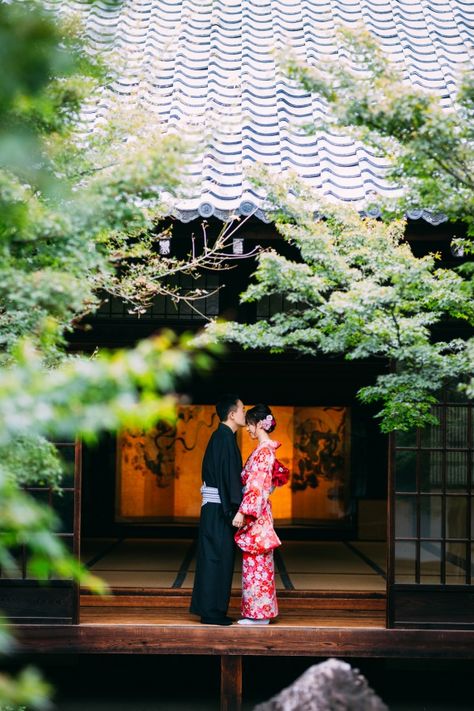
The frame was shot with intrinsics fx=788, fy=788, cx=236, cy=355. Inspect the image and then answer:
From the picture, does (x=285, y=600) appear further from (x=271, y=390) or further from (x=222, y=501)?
(x=271, y=390)

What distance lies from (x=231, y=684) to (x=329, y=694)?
10.5 feet

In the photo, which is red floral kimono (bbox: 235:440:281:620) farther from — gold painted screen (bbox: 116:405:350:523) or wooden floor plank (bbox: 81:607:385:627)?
gold painted screen (bbox: 116:405:350:523)

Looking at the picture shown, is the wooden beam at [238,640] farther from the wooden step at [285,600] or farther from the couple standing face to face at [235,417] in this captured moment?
the couple standing face to face at [235,417]

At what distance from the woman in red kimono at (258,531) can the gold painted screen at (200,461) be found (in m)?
5.90

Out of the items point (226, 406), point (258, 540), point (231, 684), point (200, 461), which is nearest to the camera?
point (231, 684)

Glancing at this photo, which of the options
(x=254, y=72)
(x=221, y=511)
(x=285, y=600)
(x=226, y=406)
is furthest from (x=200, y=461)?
(x=254, y=72)

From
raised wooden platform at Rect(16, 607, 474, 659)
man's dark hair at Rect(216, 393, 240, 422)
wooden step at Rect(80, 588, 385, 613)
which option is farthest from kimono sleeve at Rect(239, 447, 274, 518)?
wooden step at Rect(80, 588, 385, 613)

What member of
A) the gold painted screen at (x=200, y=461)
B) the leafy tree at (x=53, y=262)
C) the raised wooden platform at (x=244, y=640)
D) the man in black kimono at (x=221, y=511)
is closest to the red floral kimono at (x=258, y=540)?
the man in black kimono at (x=221, y=511)

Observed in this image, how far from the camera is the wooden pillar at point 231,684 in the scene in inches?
230

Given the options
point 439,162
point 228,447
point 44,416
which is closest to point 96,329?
point 228,447

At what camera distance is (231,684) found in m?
5.89

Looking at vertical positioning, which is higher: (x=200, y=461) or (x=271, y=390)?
(x=271, y=390)

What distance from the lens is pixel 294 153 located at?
661 centimetres

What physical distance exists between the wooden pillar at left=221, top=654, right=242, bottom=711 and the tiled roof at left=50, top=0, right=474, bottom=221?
3.30 metres
